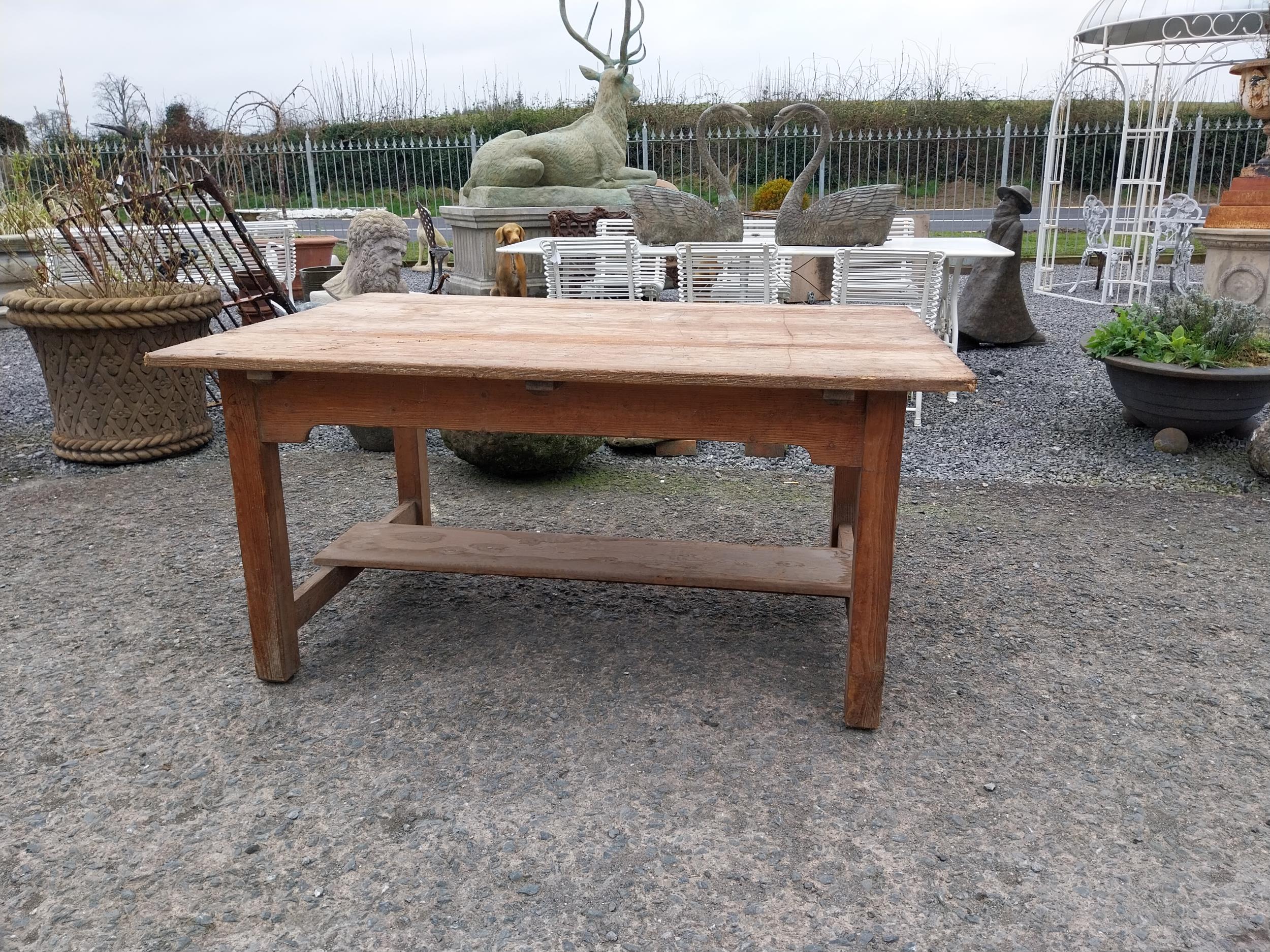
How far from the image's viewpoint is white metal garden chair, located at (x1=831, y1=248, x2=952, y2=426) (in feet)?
16.2

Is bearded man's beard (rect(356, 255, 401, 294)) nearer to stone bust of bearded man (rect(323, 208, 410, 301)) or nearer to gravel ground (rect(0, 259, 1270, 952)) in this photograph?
stone bust of bearded man (rect(323, 208, 410, 301))

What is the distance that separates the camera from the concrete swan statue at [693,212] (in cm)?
544

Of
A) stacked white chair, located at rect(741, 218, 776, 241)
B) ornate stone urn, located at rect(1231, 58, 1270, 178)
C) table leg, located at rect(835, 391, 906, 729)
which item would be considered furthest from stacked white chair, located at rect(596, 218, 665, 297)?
ornate stone urn, located at rect(1231, 58, 1270, 178)

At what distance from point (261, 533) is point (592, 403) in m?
0.95

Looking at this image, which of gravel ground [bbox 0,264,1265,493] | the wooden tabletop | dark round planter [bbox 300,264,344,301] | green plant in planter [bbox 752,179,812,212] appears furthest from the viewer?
green plant in planter [bbox 752,179,812,212]

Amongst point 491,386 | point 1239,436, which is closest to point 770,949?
point 491,386

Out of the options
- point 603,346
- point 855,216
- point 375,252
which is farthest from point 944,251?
point 603,346

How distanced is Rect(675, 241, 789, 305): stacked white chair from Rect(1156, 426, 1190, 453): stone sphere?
205 cm

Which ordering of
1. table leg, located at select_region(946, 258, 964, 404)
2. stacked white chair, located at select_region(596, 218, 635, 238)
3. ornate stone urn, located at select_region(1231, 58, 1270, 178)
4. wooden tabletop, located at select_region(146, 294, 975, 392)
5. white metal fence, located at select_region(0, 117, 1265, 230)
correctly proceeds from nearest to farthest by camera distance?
wooden tabletop, located at select_region(146, 294, 975, 392) → table leg, located at select_region(946, 258, 964, 404) → ornate stone urn, located at select_region(1231, 58, 1270, 178) → stacked white chair, located at select_region(596, 218, 635, 238) → white metal fence, located at select_region(0, 117, 1265, 230)

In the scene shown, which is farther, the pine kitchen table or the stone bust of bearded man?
the stone bust of bearded man

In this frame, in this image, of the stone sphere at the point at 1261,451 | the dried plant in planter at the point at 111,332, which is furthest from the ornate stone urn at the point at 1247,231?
the dried plant in planter at the point at 111,332

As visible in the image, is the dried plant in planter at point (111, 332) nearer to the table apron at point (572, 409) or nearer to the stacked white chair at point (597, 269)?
the stacked white chair at point (597, 269)

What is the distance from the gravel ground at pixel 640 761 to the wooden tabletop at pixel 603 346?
889 mm

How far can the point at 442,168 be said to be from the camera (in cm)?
1631
